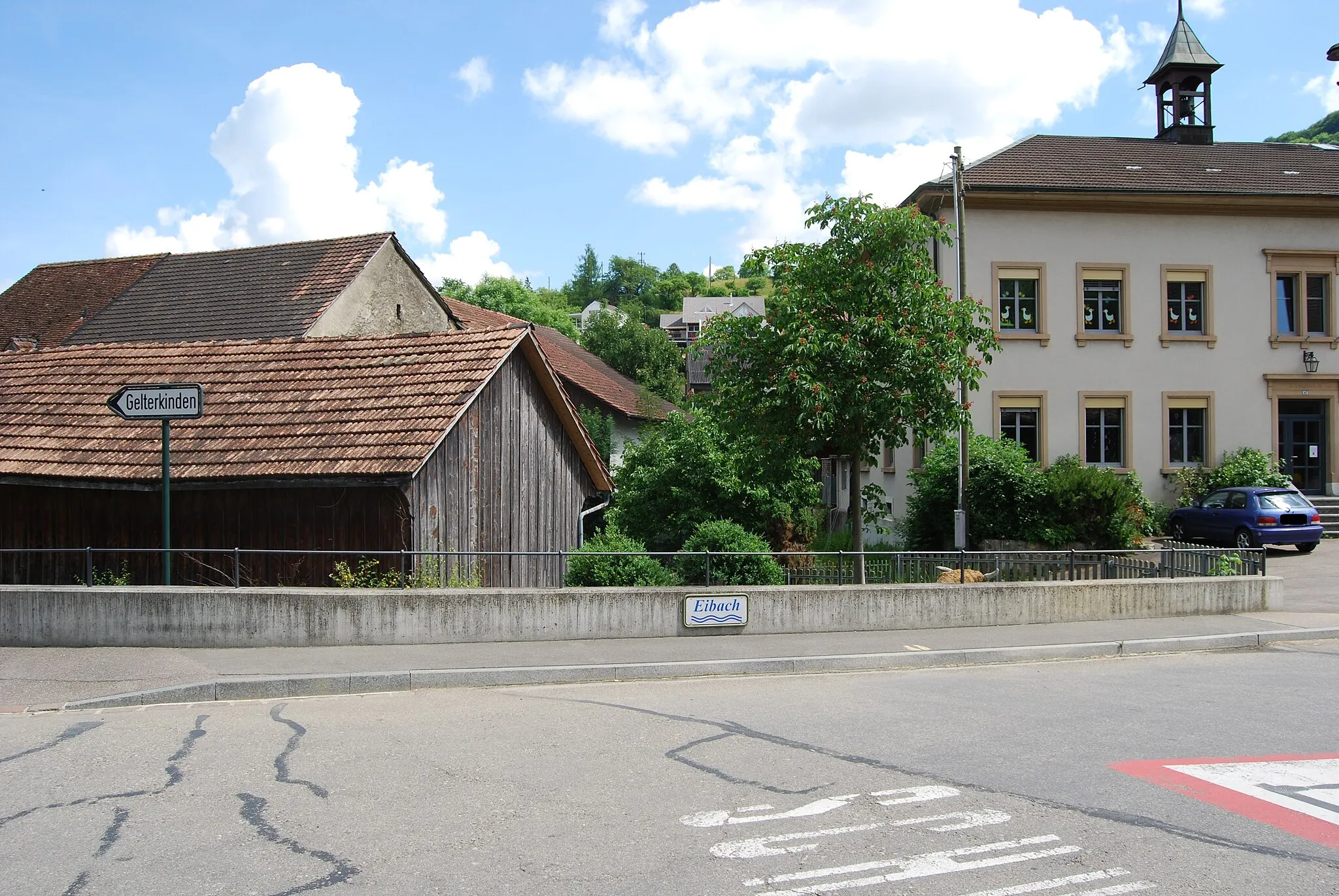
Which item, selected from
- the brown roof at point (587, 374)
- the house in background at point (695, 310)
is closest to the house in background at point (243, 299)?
the brown roof at point (587, 374)

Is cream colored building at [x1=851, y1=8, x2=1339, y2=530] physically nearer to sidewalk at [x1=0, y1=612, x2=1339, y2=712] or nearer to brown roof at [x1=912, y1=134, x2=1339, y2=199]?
brown roof at [x1=912, y1=134, x2=1339, y2=199]

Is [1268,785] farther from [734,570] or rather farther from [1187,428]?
[1187,428]

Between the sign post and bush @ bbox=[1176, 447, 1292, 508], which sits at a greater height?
the sign post

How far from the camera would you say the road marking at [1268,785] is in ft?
18.2

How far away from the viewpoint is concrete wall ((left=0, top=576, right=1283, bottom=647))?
1067 cm

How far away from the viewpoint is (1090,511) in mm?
20703

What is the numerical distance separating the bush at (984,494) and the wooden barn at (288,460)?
1001 cm

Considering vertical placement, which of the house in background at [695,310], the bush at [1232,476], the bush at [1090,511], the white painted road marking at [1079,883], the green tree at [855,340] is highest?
the house in background at [695,310]

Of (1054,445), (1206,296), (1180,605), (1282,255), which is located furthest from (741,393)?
(1282,255)

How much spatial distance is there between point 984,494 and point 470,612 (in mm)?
14314

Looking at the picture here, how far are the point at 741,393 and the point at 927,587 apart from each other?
14.1 feet

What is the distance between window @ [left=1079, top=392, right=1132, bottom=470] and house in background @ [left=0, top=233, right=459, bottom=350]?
1829 centimetres

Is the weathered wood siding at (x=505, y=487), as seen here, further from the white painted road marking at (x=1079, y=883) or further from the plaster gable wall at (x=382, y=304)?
the white painted road marking at (x=1079, y=883)

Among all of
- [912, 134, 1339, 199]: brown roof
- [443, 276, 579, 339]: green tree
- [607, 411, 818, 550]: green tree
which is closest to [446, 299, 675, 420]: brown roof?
[607, 411, 818, 550]: green tree
